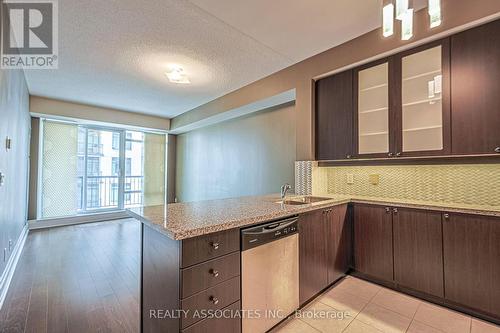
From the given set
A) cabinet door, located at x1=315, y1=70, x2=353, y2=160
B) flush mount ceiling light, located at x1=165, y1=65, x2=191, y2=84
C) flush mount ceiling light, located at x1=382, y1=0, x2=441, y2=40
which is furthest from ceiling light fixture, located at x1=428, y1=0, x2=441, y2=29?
flush mount ceiling light, located at x1=165, y1=65, x2=191, y2=84

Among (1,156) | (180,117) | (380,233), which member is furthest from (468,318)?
(180,117)

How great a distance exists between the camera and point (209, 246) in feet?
4.28

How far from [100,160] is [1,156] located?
12.8ft

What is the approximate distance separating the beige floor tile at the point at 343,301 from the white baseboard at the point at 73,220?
443 cm

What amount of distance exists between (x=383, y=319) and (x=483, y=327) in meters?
0.71

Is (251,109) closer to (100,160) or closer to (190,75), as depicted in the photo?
(190,75)

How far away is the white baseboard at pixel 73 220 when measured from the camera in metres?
4.79

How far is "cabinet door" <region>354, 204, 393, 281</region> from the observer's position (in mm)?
2289

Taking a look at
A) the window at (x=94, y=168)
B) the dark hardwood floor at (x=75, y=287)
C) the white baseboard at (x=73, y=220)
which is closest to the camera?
the dark hardwood floor at (x=75, y=287)

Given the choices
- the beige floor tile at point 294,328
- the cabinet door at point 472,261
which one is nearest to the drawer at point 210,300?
the beige floor tile at point 294,328

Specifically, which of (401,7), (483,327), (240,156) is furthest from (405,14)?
(240,156)

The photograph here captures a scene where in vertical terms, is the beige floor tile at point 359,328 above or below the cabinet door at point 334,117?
below

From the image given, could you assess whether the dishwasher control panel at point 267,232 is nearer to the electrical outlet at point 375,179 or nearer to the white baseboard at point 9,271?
the electrical outlet at point 375,179

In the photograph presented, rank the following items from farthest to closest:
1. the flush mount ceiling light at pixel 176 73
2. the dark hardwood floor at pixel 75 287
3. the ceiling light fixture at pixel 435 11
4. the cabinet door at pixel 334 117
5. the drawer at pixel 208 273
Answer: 1. the flush mount ceiling light at pixel 176 73
2. the cabinet door at pixel 334 117
3. the dark hardwood floor at pixel 75 287
4. the ceiling light fixture at pixel 435 11
5. the drawer at pixel 208 273
